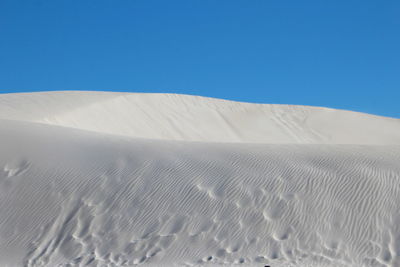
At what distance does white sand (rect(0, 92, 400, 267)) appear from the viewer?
25.4ft

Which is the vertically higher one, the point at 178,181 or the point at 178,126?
the point at 178,126

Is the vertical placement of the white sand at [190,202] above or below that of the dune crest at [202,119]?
below

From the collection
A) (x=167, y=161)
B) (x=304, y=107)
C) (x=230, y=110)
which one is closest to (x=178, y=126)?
(x=230, y=110)

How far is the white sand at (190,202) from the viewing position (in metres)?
7.73

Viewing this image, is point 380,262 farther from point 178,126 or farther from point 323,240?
point 178,126

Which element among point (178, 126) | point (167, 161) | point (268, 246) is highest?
point (178, 126)

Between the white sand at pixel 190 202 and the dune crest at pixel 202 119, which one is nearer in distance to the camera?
the white sand at pixel 190 202

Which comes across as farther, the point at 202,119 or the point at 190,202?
the point at 202,119

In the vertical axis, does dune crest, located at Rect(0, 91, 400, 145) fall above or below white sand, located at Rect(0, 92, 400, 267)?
above

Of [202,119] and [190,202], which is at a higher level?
[202,119]

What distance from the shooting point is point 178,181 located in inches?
371

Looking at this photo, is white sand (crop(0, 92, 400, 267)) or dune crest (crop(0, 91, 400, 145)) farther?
dune crest (crop(0, 91, 400, 145))

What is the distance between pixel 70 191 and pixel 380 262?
17.3 ft

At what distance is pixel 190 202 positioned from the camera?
8.85 metres
